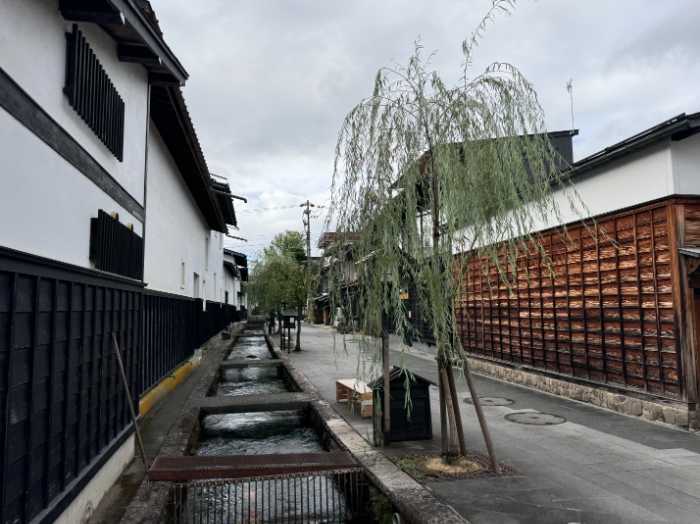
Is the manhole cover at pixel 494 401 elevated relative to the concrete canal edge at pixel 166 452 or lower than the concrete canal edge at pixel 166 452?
lower

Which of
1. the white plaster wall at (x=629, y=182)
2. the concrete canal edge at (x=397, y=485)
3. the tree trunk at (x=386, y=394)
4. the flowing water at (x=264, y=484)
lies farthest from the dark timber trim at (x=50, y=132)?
the white plaster wall at (x=629, y=182)

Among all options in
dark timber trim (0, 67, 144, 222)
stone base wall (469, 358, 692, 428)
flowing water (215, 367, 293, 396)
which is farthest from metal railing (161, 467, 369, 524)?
flowing water (215, 367, 293, 396)

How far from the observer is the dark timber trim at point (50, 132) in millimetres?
3337

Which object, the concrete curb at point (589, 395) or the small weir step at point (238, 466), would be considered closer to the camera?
the small weir step at point (238, 466)

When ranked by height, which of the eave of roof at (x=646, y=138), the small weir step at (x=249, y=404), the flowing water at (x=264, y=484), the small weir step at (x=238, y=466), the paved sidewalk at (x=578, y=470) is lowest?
the flowing water at (x=264, y=484)

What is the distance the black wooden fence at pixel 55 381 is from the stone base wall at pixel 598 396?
804 centimetres

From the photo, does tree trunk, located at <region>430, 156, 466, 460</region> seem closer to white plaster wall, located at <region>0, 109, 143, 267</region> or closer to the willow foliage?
the willow foliage

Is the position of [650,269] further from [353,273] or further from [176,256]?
[176,256]

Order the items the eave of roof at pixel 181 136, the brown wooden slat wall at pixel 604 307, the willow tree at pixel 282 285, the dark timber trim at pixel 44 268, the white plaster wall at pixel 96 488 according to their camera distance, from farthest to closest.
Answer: the willow tree at pixel 282 285 → the eave of roof at pixel 181 136 → the brown wooden slat wall at pixel 604 307 → the white plaster wall at pixel 96 488 → the dark timber trim at pixel 44 268

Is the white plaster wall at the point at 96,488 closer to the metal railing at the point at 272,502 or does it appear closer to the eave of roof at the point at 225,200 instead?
the metal railing at the point at 272,502

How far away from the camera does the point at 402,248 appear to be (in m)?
5.34

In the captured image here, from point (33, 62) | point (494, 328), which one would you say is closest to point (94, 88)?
point (33, 62)

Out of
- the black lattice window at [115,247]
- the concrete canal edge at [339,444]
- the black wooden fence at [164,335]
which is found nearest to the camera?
the concrete canal edge at [339,444]

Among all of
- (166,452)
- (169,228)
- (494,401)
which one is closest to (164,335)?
(169,228)
